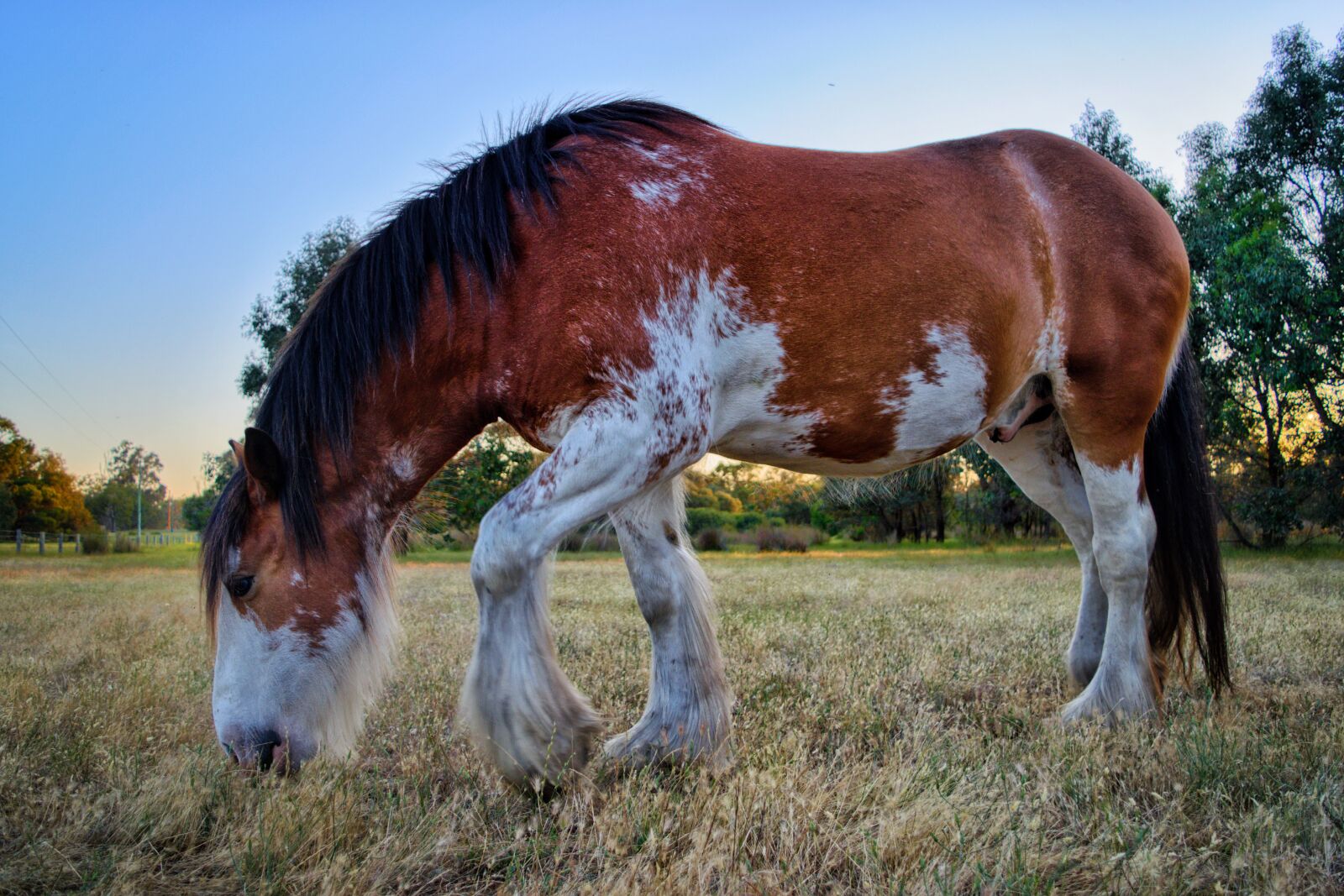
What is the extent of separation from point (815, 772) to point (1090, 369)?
6.91 ft

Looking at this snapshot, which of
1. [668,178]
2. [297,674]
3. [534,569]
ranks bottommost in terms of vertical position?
[297,674]

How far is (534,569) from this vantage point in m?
2.52

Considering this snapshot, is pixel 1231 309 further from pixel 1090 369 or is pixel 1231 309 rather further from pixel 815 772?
pixel 815 772

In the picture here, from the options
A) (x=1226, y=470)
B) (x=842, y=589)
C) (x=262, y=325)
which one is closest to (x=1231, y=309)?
(x=1226, y=470)

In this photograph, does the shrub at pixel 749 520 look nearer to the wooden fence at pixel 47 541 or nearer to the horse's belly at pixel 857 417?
the wooden fence at pixel 47 541

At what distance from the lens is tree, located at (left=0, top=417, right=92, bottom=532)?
57.5 ft

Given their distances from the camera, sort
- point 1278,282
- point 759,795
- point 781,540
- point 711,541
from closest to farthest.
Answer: point 759,795 → point 1278,282 → point 781,540 → point 711,541

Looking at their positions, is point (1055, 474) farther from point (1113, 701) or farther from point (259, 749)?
point (259, 749)

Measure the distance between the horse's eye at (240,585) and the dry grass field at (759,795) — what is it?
529 millimetres

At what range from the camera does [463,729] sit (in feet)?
8.51

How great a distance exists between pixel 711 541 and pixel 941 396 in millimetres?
25782

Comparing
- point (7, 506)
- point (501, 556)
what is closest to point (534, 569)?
point (501, 556)

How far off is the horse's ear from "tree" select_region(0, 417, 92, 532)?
54.7ft

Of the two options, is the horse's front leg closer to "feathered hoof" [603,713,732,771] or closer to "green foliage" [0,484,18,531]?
"feathered hoof" [603,713,732,771]
